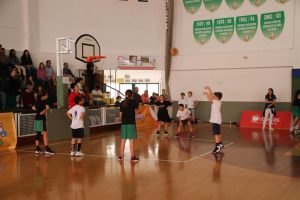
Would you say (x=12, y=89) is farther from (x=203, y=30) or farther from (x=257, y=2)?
(x=257, y=2)

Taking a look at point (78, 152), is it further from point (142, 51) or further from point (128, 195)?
point (142, 51)

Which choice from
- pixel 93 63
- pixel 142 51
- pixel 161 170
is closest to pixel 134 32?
pixel 142 51

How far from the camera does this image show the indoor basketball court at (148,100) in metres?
7.13

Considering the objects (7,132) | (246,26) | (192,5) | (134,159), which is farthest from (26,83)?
(246,26)

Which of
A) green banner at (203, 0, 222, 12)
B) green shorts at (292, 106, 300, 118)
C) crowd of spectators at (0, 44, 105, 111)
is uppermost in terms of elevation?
green banner at (203, 0, 222, 12)

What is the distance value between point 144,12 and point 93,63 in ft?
14.2

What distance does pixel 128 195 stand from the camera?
6000mm

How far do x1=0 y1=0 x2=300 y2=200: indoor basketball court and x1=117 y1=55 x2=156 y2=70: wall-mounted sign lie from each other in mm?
58

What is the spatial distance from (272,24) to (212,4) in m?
3.41

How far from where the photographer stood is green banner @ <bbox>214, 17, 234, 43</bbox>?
18.2 m

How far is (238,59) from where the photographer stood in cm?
1811

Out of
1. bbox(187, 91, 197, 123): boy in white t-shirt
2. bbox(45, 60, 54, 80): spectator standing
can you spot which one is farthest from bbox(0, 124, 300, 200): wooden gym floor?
bbox(187, 91, 197, 123): boy in white t-shirt

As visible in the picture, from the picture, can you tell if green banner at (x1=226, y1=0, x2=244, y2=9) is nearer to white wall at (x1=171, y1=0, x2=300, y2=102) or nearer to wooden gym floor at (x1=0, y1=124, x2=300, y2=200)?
white wall at (x1=171, y1=0, x2=300, y2=102)

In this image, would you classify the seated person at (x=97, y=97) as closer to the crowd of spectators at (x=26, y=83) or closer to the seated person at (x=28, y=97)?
the crowd of spectators at (x=26, y=83)
